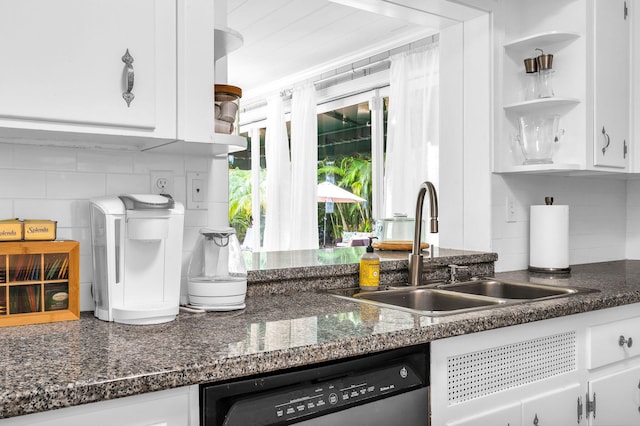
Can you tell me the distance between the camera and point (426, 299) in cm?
213

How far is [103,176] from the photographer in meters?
1.65

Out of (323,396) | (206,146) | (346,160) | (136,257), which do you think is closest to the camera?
(323,396)

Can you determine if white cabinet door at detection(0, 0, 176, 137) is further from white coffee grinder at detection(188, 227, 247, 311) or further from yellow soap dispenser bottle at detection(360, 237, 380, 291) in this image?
yellow soap dispenser bottle at detection(360, 237, 380, 291)

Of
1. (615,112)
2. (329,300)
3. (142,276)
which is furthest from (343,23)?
(142,276)

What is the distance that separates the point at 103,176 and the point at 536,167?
1778 mm

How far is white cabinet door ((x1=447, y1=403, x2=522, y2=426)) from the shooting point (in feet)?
5.17

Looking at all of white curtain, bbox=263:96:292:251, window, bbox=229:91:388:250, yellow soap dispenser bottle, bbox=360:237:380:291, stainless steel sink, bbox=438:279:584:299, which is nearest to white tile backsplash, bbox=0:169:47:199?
yellow soap dispenser bottle, bbox=360:237:380:291

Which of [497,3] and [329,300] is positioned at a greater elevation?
[497,3]

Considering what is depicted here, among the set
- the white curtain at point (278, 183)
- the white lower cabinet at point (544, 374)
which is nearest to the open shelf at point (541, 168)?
the white lower cabinet at point (544, 374)

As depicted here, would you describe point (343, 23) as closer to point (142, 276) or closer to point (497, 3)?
point (497, 3)

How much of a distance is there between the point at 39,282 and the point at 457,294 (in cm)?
135

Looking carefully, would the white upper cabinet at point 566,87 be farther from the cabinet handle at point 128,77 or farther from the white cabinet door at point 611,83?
the cabinet handle at point 128,77

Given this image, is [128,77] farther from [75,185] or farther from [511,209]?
[511,209]

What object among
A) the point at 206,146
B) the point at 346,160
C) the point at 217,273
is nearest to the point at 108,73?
the point at 206,146
